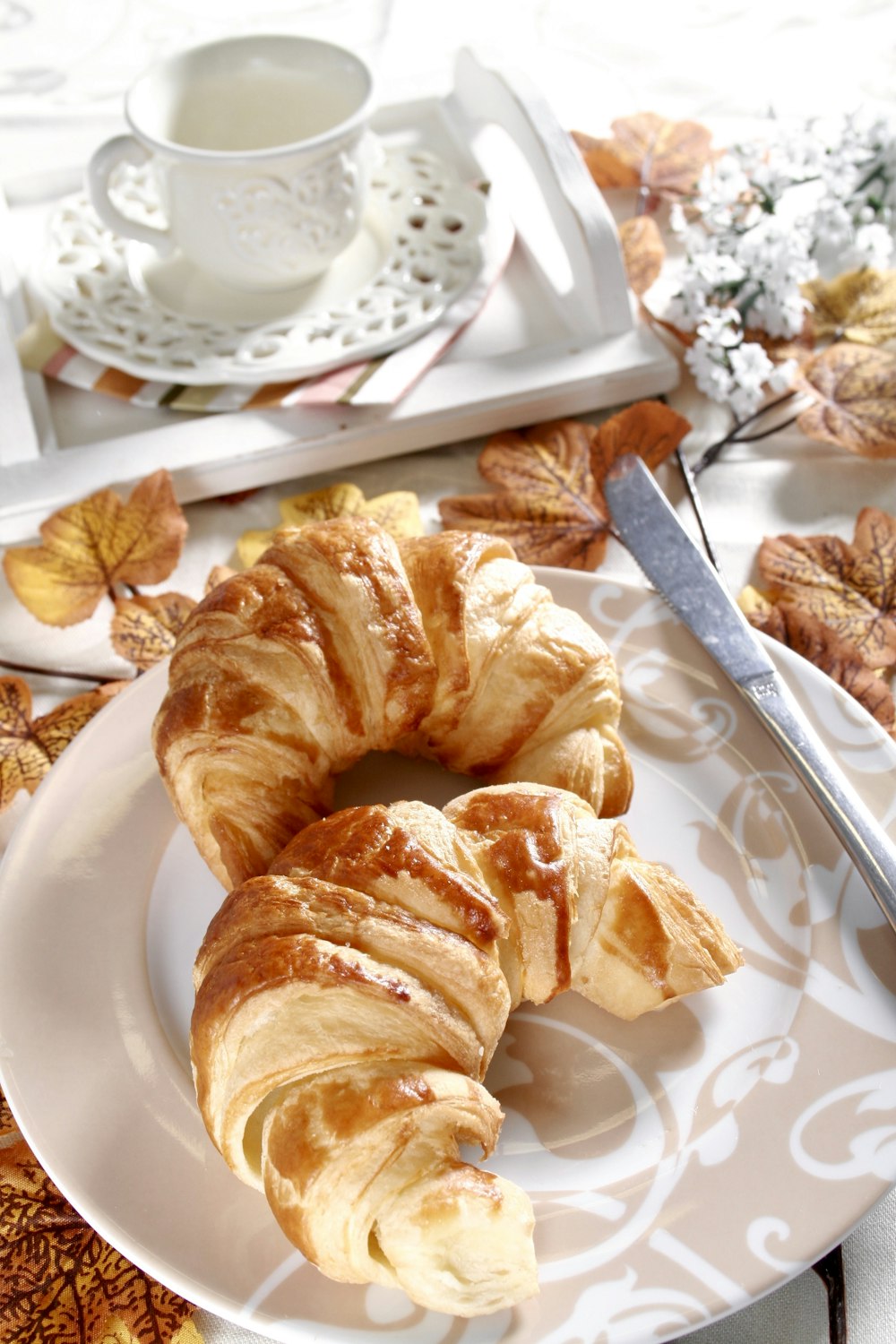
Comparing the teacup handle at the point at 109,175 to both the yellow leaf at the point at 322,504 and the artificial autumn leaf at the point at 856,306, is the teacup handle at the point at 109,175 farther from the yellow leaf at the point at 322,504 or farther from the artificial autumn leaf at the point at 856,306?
the artificial autumn leaf at the point at 856,306

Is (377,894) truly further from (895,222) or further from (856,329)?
(895,222)

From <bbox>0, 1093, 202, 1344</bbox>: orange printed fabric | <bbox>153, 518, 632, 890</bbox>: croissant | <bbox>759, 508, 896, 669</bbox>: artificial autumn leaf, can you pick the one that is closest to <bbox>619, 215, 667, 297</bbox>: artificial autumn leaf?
<bbox>759, 508, 896, 669</bbox>: artificial autumn leaf

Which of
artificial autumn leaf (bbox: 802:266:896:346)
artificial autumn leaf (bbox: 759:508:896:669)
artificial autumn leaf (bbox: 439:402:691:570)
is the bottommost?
artificial autumn leaf (bbox: 439:402:691:570)

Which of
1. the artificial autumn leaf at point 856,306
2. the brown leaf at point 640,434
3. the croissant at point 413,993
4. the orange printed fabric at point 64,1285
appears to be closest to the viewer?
the croissant at point 413,993

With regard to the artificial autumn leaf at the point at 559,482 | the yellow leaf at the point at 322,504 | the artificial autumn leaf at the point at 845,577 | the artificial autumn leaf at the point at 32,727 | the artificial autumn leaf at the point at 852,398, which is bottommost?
the artificial autumn leaf at the point at 32,727

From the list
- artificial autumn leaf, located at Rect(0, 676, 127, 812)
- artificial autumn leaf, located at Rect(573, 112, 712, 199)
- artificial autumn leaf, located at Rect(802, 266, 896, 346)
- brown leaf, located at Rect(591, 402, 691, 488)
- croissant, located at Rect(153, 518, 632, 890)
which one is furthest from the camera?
artificial autumn leaf, located at Rect(573, 112, 712, 199)

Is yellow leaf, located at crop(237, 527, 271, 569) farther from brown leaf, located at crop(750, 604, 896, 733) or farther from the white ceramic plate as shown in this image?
brown leaf, located at crop(750, 604, 896, 733)

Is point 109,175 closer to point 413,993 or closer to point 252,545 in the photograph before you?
point 252,545

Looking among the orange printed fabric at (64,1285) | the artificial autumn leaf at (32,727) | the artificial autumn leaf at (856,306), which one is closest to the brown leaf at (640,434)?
the artificial autumn leaf at (856,306)
